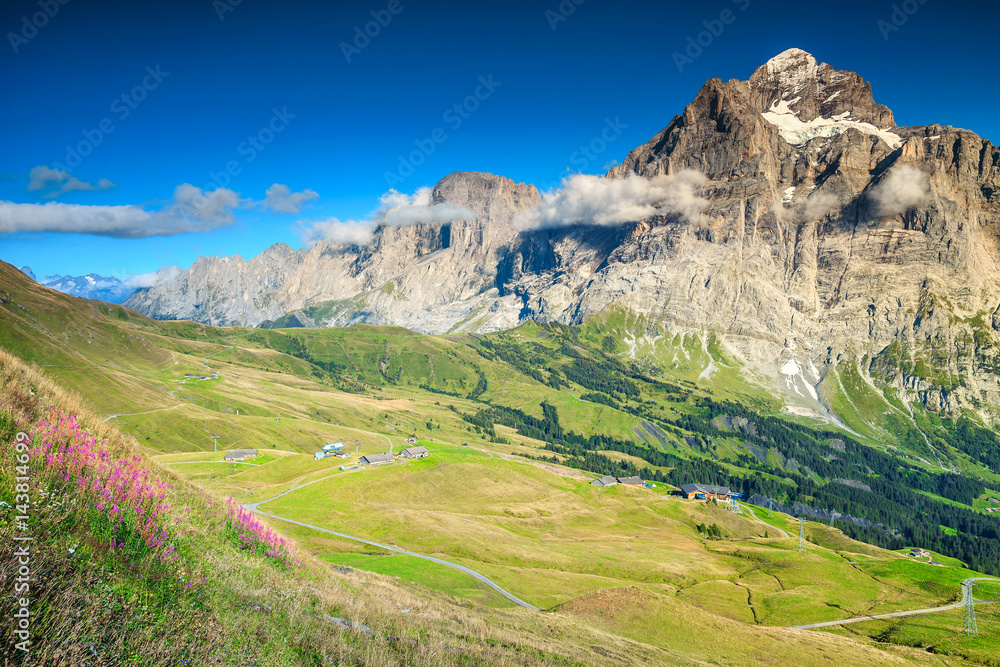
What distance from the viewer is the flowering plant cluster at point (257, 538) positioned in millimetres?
16750

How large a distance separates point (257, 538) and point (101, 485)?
9.33m

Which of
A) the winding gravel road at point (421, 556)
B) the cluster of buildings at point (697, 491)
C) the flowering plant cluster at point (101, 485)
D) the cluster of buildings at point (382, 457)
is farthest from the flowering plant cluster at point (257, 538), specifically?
the cluster of buildings at point (697, 491)

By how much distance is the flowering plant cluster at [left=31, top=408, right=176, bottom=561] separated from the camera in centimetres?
860

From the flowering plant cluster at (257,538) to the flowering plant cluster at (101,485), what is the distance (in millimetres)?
6183

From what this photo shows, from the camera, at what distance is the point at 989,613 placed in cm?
6053

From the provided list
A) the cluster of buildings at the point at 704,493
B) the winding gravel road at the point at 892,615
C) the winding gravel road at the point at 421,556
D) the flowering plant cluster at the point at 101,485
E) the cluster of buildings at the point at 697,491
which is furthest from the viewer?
the cluster of buildings at the point at 704,493

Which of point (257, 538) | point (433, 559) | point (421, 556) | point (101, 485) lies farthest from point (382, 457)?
point (101, 485)

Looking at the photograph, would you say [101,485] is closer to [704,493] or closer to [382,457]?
[382,457]

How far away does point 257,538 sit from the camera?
1744 centimetres

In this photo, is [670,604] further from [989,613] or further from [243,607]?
[989,613]

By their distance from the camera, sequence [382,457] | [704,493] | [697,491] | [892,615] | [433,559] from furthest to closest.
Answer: [704,493]
[697,491]
[382,457]
[892,615]
[433,559]

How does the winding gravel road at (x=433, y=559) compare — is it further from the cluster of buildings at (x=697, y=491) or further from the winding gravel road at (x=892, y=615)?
the cluster of buildings at (x=697, y=491)

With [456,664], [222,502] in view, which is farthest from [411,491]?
[456,664]

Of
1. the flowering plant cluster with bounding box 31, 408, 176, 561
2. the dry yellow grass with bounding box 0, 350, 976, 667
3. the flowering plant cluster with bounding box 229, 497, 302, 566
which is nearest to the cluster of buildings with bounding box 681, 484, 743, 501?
the dry yellow grass with bounding box 0, 350, 976, 667
